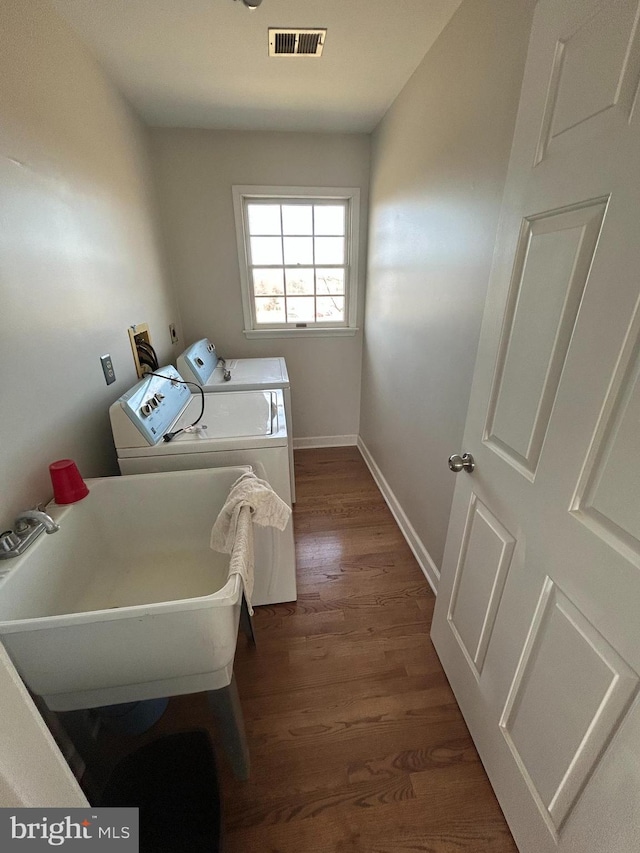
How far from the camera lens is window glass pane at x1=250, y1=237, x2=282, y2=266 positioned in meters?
2.57

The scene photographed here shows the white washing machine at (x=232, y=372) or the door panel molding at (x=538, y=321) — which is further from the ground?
the door panel molding at (x=538, y=321)

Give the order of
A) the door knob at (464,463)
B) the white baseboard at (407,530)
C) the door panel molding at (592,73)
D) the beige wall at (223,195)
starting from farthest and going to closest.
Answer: the beige wall at (223,195) < the white baseboard at (407,530) < the door knob at (464,463) < the door panel molding at (592,73)

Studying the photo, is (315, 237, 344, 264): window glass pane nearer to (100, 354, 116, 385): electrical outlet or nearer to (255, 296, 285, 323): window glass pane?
(255, 296, 285, 323): window glass pane

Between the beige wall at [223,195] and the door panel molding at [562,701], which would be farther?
the beige wall at [223,195]

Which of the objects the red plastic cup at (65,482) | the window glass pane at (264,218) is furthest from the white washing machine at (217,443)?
the window glass pane at (264,218)

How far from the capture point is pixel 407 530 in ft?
6.69

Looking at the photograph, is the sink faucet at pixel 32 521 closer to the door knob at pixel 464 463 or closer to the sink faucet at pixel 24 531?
the sink faucet at pixel 24 531

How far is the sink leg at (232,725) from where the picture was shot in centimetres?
93

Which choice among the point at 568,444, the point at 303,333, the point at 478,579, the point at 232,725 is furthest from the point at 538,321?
the point at 303,333

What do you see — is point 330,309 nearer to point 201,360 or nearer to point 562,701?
point 201,360

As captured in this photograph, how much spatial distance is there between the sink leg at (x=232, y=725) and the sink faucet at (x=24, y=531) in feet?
2.04

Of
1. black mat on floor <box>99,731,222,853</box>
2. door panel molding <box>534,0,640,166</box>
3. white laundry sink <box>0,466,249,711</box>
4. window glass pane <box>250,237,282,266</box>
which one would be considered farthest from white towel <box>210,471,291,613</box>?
window glass pane <box>250,237,282,266</box>

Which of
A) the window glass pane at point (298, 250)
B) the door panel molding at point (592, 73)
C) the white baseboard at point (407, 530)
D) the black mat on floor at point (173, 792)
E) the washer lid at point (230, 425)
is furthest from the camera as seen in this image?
the window glass pane at point (298, 250)

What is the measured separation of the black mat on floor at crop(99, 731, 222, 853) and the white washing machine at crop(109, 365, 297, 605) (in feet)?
2.17
